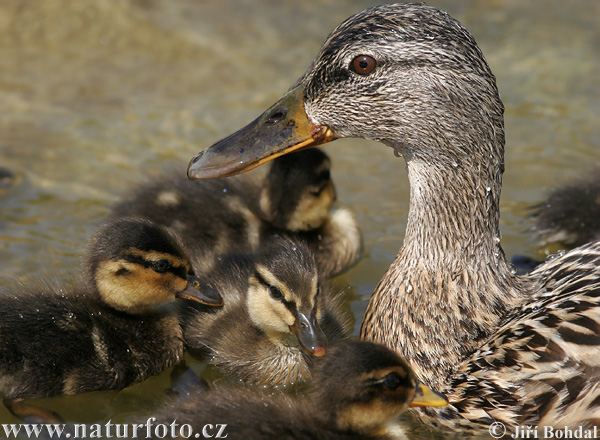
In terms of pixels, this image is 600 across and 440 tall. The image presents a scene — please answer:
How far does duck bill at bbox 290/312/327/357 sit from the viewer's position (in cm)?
347

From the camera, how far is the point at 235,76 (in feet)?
20.8

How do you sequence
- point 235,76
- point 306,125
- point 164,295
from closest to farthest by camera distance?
1. point 306,125
2. point 164,295
3. point 235,76

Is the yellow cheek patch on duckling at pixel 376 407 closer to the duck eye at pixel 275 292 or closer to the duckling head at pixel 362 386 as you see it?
the duckling head at pixel 362 386

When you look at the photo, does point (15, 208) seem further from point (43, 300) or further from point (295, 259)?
point (295, 259)

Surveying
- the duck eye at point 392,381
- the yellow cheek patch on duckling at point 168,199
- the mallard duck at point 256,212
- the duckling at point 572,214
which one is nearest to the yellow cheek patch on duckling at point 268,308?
the mallard duck at point 256,212

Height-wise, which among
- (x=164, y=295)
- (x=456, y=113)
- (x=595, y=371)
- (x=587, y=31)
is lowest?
Result: (x=164, y=295)

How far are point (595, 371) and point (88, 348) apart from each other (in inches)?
73.3

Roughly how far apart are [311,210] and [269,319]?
80 cm

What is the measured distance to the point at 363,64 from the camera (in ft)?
10.8

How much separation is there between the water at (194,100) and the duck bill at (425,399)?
4.03 feet

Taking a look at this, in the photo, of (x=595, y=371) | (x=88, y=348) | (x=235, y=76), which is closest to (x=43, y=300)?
(x=88, y=348)

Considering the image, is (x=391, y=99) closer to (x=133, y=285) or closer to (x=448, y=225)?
(x=448, y=225)

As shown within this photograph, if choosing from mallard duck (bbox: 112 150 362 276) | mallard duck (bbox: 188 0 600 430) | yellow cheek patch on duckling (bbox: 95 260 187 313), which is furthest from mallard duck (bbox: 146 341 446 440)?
mallard duck (bbox: 112 150 362 276)

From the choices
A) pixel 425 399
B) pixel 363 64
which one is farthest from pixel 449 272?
pixel 363 64
